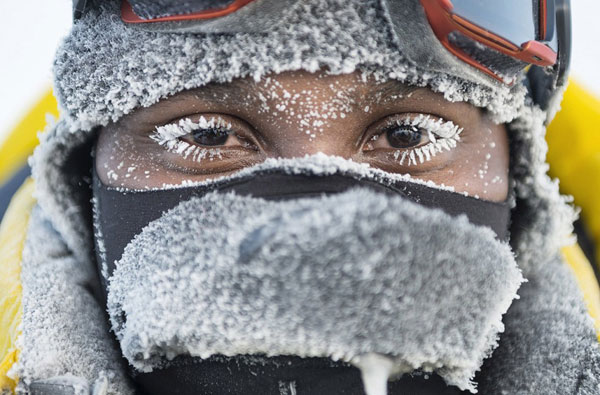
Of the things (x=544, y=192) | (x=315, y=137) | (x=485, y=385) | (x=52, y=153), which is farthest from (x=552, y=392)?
Result: (x=52, y=153)

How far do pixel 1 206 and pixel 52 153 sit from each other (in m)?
0.59

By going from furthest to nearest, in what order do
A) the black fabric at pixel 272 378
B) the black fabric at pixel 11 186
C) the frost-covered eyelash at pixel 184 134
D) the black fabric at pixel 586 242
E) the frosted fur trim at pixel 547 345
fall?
the black fabric at pixel 11 186 < the black fabric at pixel 586 242 < the frosted fur trim at pixel 547 345 < the frost-covered eyelash at pixel 184 134 < the black fabric at pixel 272 378

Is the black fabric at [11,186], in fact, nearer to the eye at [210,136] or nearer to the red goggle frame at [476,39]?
the eye at [210,136]

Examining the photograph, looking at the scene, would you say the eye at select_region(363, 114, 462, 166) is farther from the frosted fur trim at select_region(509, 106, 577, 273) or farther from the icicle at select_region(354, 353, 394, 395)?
the icicle at select_region(354, 353, 394, 395)

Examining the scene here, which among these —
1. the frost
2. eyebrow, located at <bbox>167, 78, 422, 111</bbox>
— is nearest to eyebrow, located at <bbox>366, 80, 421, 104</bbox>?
eyebrow, located at <bbox>167, 78, 422, 111</bbox>

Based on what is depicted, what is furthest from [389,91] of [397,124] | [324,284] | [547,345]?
[547,345]

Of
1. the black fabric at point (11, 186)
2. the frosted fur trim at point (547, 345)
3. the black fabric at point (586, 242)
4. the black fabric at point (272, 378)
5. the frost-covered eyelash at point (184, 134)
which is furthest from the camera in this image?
the black fabric at point (11, 186)

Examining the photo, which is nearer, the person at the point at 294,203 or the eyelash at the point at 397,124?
the person at the point at 294,203

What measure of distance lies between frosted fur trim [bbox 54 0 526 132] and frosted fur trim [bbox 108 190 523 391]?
9.4 inches

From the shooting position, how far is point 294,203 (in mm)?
1082

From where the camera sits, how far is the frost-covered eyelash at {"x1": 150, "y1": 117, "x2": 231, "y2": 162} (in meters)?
1.28

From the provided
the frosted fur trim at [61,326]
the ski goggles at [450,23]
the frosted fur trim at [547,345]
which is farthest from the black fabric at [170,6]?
the frosted fur trim at [547,345]

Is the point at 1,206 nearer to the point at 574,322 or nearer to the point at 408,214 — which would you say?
the point at 408,214

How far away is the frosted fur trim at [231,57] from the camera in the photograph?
3.90ft
